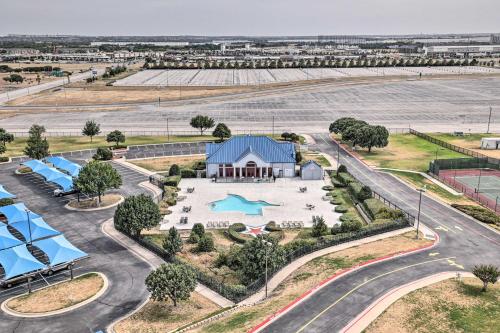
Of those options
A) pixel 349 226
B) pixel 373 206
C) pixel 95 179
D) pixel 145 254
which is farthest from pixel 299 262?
pixel 95 179

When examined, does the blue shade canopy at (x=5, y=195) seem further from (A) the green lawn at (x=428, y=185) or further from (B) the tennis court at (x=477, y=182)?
(B) the tennis court at (x=477, y=182)

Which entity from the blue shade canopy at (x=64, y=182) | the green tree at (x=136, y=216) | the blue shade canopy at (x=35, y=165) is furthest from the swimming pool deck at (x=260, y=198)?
the blue shade canopy at (x=35, y=165)

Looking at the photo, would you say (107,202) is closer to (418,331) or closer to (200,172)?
(200,172)

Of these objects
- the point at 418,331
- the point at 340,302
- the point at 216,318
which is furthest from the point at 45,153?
the point at 418,331

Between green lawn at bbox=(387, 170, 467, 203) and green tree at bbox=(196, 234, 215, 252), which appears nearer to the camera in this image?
green tree at bbox=(196, 234, 215, 252)

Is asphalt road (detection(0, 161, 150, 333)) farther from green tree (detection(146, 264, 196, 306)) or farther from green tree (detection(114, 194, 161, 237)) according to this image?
green tree (detection(146, 264, 196, 306))

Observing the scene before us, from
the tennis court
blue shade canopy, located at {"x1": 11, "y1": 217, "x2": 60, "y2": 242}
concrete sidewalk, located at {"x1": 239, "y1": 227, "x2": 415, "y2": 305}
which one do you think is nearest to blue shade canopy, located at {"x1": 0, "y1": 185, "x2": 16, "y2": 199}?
blue shade canopy, located at {"x1": 11, "y1": 217, "x2": 60, "y2": 242}
